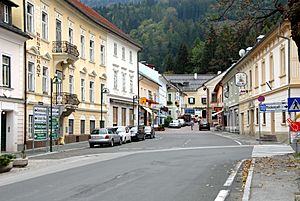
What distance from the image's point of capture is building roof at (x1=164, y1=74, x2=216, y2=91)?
441ft

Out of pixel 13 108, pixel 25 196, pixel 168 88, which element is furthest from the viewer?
pixel 168 88

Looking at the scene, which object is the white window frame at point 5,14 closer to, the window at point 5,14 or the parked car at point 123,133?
the window at point 5,14

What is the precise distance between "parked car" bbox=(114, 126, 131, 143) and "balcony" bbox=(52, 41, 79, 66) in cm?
718

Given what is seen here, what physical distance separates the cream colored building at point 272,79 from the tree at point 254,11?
1178 centimetres

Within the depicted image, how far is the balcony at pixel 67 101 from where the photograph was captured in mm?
35819

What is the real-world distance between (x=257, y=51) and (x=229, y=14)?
30.5 metres

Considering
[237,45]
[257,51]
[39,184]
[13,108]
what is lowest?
[39,184]

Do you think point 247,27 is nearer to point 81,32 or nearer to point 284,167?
point 284,167

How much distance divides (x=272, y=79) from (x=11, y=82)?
67.3ft

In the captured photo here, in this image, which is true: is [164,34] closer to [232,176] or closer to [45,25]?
[45,25]

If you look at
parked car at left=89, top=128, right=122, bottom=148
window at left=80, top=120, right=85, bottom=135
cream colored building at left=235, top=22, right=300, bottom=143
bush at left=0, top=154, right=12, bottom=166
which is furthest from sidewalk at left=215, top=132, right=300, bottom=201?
window at left=80, top=120, right=85, bottom=135

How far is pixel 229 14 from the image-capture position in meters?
15.4

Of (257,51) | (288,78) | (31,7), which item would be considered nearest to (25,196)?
(31,7)

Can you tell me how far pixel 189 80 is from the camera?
137 meters
